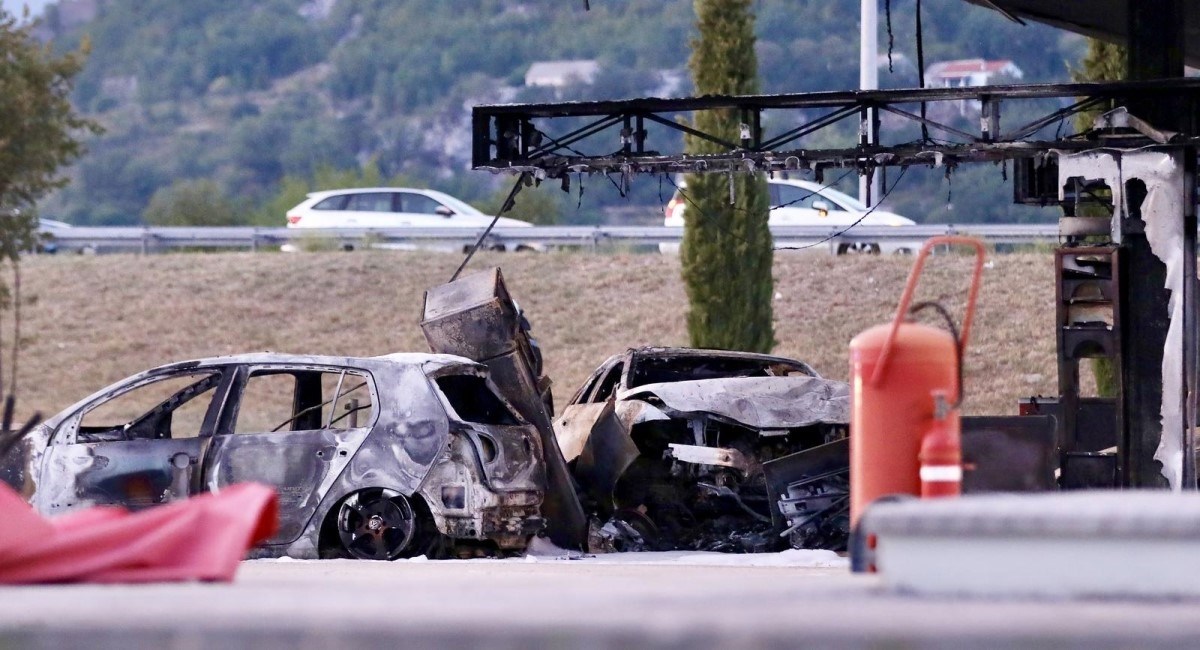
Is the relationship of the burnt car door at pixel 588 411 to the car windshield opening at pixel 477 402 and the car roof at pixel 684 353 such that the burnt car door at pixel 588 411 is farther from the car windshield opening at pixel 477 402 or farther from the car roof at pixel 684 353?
the car windshield opening at pixel 477 402

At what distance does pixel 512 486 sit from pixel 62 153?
14.8 m

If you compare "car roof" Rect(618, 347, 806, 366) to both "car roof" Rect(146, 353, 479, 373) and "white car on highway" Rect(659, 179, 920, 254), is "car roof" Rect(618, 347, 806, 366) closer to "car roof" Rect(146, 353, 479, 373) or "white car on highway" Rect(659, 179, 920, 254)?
"car roof" Rect(146, 353, 479, 373)

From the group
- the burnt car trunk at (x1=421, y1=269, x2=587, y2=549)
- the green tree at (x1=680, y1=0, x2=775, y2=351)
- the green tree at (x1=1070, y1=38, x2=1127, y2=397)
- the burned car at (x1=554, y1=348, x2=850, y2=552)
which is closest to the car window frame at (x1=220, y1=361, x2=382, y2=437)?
the burnt car trunk at (x1=421, y1=269, x2=587, y2=549)

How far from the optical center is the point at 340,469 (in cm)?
1112

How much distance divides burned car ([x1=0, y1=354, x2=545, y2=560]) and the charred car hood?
166 centimetres

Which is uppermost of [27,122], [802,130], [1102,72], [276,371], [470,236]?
[1102,72]

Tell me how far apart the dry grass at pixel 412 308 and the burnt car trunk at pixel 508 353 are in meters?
14.4

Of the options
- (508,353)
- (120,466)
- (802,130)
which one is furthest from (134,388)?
(802,130)

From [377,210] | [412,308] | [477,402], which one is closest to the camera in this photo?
[477,402]

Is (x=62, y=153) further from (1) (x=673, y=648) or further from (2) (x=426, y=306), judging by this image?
(1) (x=673, y=648)

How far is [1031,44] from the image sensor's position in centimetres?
13700

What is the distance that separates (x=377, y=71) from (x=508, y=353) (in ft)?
503

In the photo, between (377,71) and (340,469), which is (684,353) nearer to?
(340,469)

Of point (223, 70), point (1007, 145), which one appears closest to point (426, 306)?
point (1007, 145)
